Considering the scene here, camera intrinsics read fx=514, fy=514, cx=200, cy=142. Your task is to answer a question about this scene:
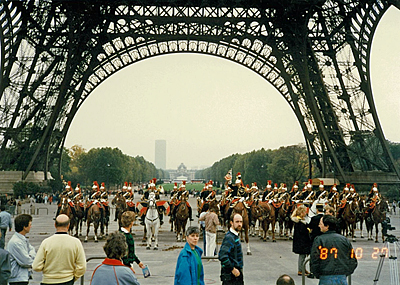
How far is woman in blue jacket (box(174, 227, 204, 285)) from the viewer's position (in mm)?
7539

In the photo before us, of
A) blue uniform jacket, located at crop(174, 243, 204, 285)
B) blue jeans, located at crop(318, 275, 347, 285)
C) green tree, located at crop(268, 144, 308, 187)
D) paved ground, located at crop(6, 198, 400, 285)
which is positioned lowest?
paved ground, located at crop(6, 198, 400, 285)

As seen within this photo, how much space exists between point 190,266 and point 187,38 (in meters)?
37.8

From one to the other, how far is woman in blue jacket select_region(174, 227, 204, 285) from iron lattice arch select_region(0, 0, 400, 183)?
31.3 m

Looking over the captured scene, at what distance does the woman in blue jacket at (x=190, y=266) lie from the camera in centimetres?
754

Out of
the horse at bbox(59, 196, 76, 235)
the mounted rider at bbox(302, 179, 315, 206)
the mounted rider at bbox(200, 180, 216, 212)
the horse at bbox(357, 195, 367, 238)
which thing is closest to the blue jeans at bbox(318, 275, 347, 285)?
the mounted rider at bbox(302, 179, 315, 206)

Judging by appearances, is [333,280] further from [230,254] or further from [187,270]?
[187,270]

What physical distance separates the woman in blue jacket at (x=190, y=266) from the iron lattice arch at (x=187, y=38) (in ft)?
103

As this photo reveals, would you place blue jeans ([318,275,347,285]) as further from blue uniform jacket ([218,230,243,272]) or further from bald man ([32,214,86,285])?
bald man ([32,214,86,285])

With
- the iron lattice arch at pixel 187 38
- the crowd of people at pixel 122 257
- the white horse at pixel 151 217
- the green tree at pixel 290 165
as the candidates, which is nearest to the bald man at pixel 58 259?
the crowd of people at pixel 122 257

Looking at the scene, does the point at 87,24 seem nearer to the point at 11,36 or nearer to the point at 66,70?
the point at 66,70

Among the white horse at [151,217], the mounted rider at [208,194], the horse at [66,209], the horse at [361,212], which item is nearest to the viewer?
the white horse at [151,217]

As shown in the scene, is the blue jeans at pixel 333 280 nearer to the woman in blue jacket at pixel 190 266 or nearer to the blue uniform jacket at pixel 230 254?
the blue uniform jacket at pixel 230 254

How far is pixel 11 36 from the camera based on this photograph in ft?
118

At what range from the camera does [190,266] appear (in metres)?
7.63
